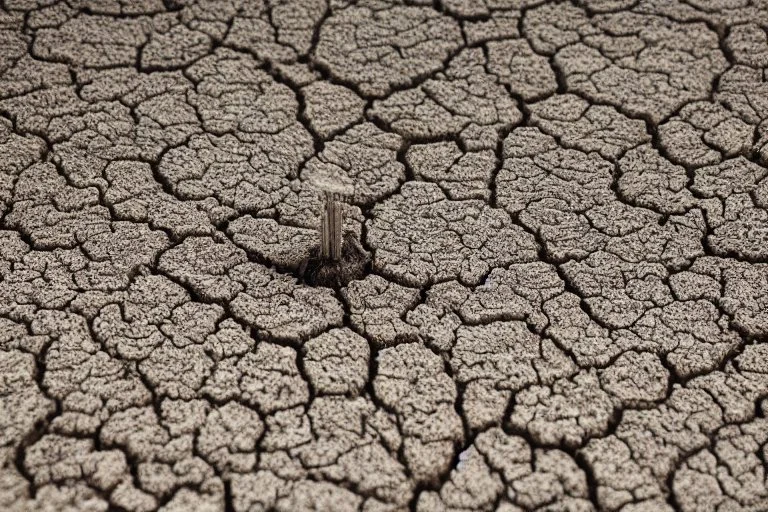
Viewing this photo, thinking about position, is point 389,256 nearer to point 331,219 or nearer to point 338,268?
point 338,268

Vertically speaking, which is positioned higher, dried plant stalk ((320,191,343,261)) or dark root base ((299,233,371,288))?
dried plant stalk ((320,191,343,261))

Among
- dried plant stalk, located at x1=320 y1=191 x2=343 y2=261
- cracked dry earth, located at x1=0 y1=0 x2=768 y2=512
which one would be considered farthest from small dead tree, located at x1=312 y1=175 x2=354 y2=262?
cracked dry earth, located at x1=0 y1=0 x2=768 y2=512

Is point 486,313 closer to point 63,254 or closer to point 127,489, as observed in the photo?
point 127,489

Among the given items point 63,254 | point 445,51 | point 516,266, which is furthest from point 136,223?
point 445,51

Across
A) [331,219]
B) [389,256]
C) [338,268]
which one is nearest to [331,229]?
[331,219]

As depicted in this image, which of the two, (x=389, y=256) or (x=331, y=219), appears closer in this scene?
(x=331, y=219)

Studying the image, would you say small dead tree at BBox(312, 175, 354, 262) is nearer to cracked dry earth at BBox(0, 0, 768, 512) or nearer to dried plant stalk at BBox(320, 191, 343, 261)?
dried plant stalk at BBox(320, 191, 343, 261)

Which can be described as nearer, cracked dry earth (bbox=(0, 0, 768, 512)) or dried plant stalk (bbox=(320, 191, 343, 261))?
cracked dry earth (bbox=(0, 0, 768, 512))

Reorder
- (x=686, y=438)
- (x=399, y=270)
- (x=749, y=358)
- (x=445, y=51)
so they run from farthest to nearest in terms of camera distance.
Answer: (x=445, y=51) → (x=399, y=270) → (x=749, y=358) → (x=686, y=438)

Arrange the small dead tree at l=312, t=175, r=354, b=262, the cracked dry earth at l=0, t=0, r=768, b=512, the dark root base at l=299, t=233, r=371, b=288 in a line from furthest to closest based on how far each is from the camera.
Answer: the dark root base at l=299, t=233, r=371, b=288 → the small dead tree at l=312, t=175, r=354, b=262 → the cracked dry earth at l=0, t=0, r=768, b=512
